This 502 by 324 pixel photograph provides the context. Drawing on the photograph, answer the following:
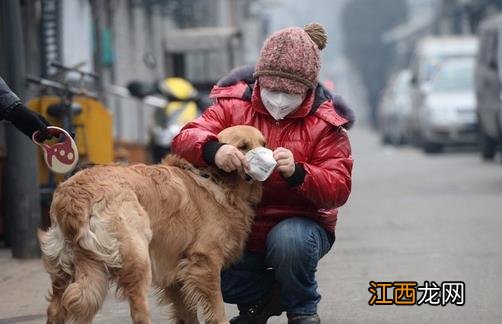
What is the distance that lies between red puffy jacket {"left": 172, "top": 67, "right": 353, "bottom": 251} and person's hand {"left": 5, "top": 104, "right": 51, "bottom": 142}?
2.18 feet

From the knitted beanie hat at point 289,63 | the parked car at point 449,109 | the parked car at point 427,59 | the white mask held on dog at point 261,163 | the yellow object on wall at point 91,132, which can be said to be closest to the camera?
the white mask held on dog at point 261,163

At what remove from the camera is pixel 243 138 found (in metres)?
6.29

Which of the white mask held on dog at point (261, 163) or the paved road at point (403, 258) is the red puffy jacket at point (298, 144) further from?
the paved road at point (403, 258)

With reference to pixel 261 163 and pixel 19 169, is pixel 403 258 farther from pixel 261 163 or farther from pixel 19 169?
pixel 261 163

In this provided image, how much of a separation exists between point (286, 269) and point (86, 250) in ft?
4.00

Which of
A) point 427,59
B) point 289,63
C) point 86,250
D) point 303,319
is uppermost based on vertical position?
point 289,63

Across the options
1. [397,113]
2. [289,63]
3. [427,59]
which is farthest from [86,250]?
[397,113]

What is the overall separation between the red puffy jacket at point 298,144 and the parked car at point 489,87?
12765 millimetres

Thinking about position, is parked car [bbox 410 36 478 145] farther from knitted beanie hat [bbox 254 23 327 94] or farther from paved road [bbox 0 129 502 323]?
knitted beanie hat [bbox 254 23 327 94]

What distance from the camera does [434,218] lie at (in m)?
13.3

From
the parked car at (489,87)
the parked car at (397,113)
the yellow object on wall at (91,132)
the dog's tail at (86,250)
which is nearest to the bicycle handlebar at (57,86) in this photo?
the yellow object on wall at (91,132)

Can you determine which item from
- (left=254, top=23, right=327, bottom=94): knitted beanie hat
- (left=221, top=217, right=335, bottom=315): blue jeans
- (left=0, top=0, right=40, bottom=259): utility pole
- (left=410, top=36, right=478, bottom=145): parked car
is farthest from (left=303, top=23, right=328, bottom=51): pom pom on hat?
(left=410, top=36, right=478, bottom=145): parked car

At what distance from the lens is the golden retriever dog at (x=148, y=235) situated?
18.6 ft

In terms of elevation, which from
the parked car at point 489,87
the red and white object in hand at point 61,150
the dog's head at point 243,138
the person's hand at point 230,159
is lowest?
the parked car at point 489,87
